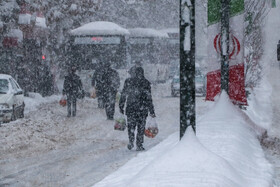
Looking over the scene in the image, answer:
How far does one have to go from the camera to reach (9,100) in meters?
16.2

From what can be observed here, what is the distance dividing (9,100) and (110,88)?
367 centimetres

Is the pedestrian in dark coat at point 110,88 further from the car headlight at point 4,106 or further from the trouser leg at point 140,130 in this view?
the trouser leg at point 140,130

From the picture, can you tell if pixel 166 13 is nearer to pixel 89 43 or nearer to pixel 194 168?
pixel 89 43

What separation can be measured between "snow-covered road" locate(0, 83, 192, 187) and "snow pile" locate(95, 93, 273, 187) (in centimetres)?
104

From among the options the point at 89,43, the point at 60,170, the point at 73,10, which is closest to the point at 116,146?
the point at 60,170

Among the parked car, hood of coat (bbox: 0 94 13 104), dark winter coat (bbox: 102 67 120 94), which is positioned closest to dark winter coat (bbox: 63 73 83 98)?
dark winter coat (bbox: 102 67 120 94)

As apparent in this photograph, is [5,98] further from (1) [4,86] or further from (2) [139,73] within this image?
(2) [139,73]

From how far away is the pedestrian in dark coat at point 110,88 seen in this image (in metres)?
18.0

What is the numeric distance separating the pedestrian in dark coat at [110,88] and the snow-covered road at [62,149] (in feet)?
1.31

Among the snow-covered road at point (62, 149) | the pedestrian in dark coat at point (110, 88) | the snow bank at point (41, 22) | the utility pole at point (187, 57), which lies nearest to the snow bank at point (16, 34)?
the snow bank at point (41, 22)

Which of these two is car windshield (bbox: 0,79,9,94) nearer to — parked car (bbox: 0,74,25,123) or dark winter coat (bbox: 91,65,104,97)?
parked car (bbox: 0,74,25,123)

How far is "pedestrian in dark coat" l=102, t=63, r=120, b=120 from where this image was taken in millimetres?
18047

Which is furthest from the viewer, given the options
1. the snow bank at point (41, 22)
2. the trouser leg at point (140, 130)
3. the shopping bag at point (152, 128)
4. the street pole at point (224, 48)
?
the snow bank at point (41, 22)

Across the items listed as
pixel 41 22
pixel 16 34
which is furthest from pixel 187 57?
pixel 41 22
